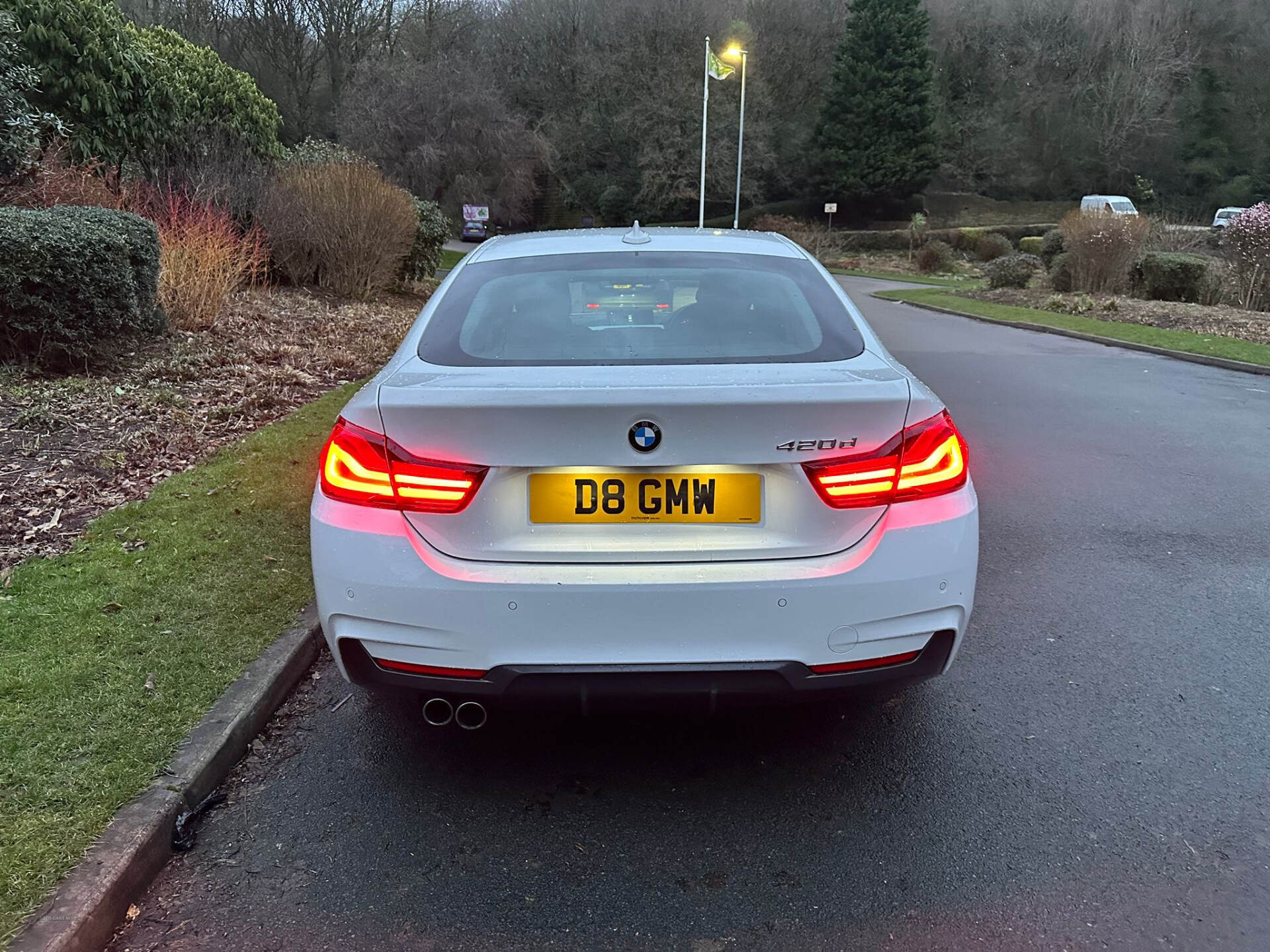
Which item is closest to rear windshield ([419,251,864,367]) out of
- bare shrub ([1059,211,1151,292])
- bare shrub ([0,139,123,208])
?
bare shrub ([0,139,123,208])

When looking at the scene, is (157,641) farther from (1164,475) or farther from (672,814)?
(1164,475)

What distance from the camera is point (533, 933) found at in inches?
92.2

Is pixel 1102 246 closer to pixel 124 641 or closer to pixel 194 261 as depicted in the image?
pixel 194 261

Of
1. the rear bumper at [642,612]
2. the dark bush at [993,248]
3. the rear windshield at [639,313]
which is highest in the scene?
the rear windshield at [639,313]

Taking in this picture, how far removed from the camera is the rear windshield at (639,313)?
3.00 metres

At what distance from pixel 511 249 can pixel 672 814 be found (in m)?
2.18

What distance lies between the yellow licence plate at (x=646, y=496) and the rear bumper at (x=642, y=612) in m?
0.13

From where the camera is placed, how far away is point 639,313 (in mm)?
3402

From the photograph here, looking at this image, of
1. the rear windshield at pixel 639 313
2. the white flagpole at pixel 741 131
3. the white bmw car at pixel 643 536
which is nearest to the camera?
the white bmw car at pixel 643 536

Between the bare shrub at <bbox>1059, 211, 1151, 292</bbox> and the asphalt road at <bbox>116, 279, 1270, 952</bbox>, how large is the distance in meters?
20.0

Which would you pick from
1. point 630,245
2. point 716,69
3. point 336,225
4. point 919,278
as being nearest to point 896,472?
point 630,245

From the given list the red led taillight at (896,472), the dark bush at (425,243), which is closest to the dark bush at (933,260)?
the dark bush at (425,243)

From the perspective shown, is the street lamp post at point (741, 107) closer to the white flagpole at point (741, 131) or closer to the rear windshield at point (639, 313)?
the white flagpole at point (741, 131)

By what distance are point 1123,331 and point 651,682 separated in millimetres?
16607
